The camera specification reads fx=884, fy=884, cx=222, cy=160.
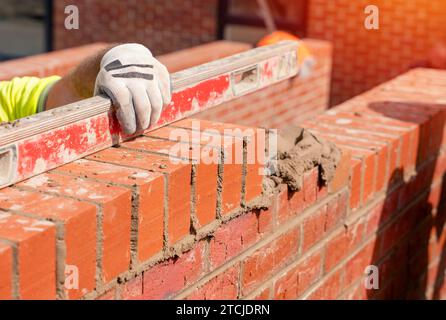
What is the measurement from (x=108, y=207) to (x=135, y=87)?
41 cm

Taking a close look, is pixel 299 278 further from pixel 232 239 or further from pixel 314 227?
pixel 232 239

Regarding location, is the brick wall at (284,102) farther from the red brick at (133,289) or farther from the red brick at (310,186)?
the red brick at (133,289)

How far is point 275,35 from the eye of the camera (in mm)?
8117

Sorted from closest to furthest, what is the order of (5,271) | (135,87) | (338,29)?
(5,271), (135,87), (338,29)

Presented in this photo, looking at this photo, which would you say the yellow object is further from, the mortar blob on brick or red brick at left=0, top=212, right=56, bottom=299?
red brick at left=0, top=212, right=56, bottom=299

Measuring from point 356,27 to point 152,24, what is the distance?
2459 mm

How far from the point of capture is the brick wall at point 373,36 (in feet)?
28.0

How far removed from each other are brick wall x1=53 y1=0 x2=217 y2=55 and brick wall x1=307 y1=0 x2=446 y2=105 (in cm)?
134

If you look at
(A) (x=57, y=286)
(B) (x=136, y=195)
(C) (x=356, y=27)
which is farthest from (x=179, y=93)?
(C) (x=356, y=27)

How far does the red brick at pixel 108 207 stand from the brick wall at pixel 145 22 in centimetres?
799

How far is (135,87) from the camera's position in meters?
2.14

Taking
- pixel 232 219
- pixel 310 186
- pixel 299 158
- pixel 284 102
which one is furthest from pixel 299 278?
pixel 284 102

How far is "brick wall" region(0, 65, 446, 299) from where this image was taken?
1.78 m
